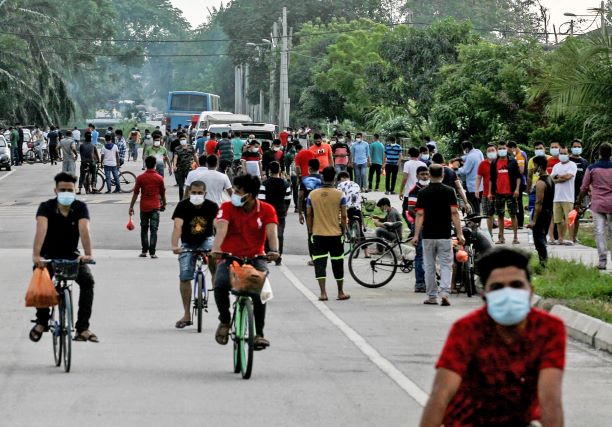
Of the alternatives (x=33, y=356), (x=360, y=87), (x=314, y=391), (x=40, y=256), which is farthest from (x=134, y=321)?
(x=360, y=87)

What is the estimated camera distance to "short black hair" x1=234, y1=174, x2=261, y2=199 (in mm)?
11906

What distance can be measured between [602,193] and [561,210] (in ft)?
13.9

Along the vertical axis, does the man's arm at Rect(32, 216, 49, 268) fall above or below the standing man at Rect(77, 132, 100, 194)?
above

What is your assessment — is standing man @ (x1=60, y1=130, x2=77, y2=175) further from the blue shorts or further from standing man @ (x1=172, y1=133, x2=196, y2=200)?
the blue shorts

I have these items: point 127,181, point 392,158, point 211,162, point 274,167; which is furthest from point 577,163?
point 127,181

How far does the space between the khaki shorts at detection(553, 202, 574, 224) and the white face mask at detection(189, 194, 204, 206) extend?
10615 mm

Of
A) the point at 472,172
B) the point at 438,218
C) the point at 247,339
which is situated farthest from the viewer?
the point at 472,172

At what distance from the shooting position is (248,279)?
455 inches

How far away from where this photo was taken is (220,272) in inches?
473

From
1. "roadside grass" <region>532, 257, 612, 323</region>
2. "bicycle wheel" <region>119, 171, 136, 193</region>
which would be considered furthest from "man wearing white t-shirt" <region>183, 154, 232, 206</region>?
"bicycle wheel" <region>119, 171, 136, 193</region>

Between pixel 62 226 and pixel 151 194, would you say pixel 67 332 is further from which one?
pixel 151 194

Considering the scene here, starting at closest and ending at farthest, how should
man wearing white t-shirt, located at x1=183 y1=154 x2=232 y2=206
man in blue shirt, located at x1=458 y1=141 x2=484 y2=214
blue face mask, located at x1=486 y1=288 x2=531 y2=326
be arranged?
1. blue face mask, located at x1=486 y1=288 x2=531 y2=326
2. man wearing white t-shirt, located at x1=183 y1=154 x2=232 y2=206
3. man in blue shirt, located at x1=458 y1=141 x2=484 y2=214

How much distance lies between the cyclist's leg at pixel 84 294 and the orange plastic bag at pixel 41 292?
1.42ft

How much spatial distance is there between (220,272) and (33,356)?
211cm
